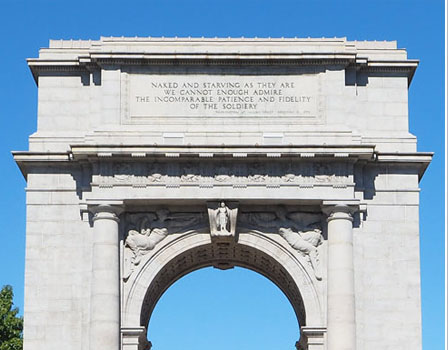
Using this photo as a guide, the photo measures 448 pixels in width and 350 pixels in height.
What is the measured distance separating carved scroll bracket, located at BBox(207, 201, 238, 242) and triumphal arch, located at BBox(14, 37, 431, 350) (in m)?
0.05

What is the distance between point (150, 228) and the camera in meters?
55.9

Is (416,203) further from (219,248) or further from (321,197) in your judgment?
(219,248)

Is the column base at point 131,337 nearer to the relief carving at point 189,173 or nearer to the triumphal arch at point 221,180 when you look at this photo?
the triumphal arch at point 221,180

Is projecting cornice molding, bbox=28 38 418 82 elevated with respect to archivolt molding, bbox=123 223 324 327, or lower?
elevated

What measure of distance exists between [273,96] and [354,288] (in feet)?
26.6

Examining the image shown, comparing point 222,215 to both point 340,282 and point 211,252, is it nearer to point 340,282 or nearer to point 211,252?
point 211,252

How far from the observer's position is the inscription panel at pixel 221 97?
56750mm

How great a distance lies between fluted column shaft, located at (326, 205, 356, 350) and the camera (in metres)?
53.9

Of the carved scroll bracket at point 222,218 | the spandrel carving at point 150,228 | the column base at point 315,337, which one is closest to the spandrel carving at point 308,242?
the carved scroll bracket at point 222,218

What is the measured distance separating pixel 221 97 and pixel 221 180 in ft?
12.3

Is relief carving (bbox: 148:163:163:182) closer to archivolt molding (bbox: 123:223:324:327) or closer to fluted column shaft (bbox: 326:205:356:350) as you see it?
archivolt molding (bbox: 123:223:324:327)

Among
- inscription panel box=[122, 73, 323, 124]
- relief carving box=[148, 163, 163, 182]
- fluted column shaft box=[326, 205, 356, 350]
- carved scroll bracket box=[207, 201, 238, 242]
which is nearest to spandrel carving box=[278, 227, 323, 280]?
fluted column shaft box=[326, 205, 356, 350]

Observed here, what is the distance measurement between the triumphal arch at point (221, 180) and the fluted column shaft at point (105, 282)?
0.17ft

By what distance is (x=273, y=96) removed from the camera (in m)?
57.0
